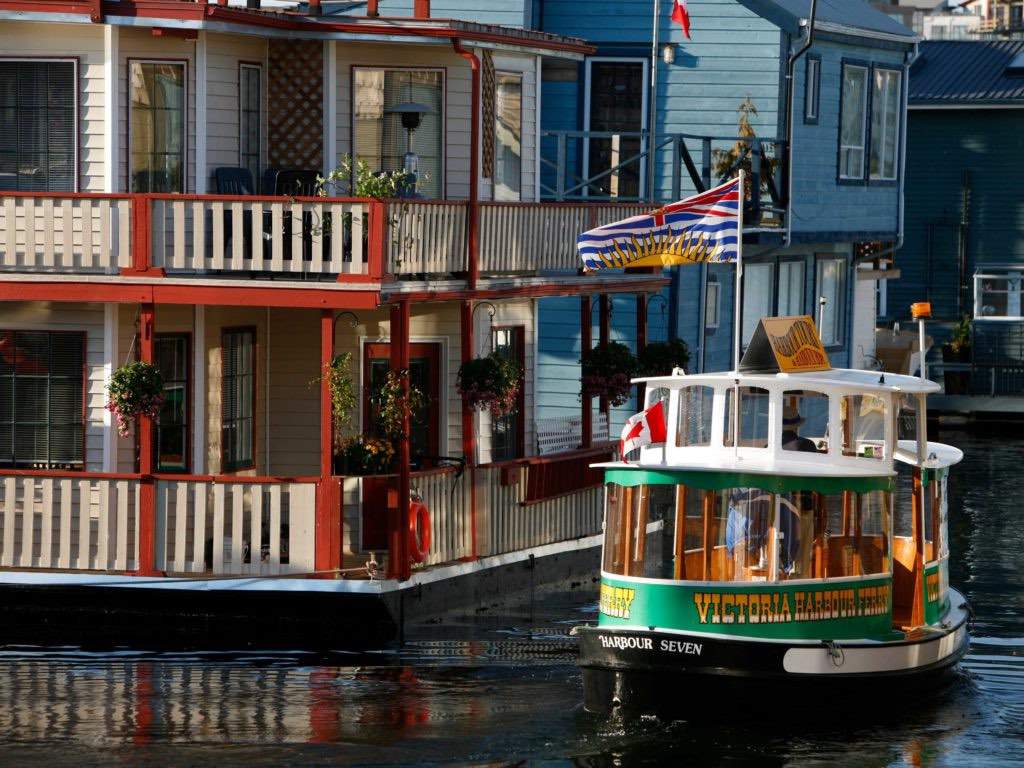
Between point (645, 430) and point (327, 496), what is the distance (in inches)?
144

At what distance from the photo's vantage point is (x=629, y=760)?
1694 centimetres

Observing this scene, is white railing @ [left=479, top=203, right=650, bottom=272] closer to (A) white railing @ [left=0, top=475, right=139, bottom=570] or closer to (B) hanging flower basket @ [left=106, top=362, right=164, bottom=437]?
(B) hanging flower basket @ [left=106, top=362, right=164, bottom=437]

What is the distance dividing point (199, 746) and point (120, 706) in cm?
160

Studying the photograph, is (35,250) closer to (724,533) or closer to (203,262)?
(203,262)

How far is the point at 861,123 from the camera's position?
3631cm

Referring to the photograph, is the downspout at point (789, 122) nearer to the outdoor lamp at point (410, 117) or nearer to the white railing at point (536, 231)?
the white railing at point (536, 231)

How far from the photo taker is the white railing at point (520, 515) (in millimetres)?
23031

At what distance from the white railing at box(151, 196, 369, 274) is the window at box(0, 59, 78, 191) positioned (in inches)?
92.2

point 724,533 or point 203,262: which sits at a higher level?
point 203,262

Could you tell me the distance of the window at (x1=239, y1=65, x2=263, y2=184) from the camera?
76.8 feet

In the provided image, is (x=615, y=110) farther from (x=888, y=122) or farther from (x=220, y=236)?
(x=220, y=236)

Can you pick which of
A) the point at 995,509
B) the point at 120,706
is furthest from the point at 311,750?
the point at 995,509

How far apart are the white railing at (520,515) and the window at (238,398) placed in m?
2.89

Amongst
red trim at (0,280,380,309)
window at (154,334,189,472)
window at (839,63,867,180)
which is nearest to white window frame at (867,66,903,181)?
window at (839,63,867,180)
